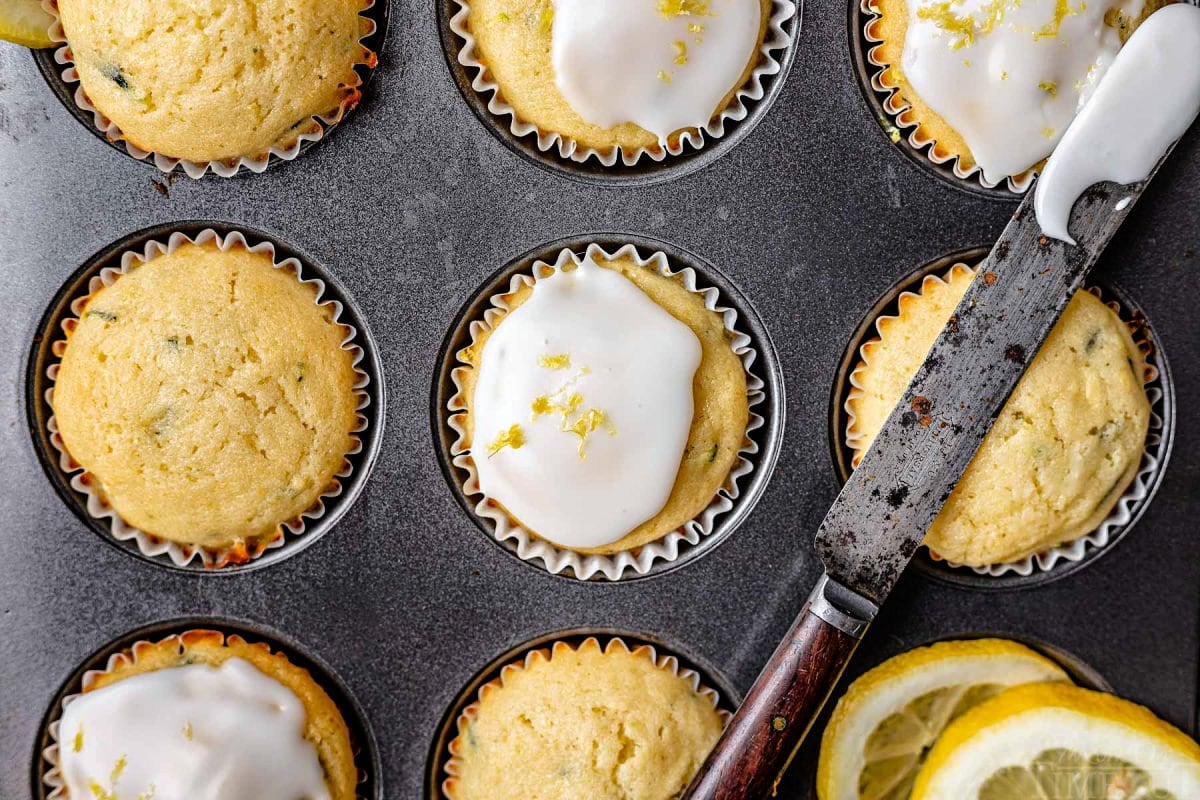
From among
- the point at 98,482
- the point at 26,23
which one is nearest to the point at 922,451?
the point at 98,482

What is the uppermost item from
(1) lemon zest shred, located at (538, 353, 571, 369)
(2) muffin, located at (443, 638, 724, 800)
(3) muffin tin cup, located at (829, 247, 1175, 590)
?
(3) muffin tin cup, located at (829, 247, 1175, 590)

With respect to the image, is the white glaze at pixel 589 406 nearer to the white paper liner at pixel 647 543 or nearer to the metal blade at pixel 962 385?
the white paper liner at pixel 647 543

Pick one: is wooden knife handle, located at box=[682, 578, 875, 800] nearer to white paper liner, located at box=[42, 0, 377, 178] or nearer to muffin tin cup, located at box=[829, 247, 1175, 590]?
Answer: muffin tin cup, located at box=[829, 247, 1175, 590]

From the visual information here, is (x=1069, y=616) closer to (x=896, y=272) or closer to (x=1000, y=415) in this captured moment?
(x=1000, y=415)

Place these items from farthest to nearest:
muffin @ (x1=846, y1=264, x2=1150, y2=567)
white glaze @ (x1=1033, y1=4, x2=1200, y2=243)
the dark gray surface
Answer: the dark gray surface, muffin @ (x1=846, y1=264, x2=1150, y2=567), white glaze @ (x1=1033, y1=4, x2=1200, y2=243)

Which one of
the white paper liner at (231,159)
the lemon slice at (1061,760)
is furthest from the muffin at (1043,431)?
the white paper liner at (231,159)

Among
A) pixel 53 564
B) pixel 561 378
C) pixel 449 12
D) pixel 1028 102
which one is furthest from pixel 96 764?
pixel 1028 102

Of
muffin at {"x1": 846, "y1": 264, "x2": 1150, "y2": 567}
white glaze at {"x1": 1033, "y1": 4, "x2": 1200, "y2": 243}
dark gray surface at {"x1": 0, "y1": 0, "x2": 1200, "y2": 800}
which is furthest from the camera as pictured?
dark gray surface at {"x1": 0, "y1": 0, "x2": 1200, "y2": 800}

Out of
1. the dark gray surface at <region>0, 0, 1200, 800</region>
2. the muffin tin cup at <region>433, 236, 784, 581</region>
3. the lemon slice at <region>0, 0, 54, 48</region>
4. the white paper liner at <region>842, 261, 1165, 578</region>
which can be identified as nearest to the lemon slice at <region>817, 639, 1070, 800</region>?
the dark gray surface at <region>0, 0, 1200, 800</region>
